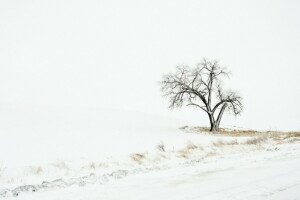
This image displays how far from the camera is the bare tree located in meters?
28.9

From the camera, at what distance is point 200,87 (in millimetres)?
30281

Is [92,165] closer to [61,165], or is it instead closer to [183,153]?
[61,165]

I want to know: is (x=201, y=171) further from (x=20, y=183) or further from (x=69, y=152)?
(x=69, y=152)

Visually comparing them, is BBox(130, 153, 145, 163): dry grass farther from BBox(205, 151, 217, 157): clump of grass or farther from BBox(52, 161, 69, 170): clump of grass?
BBox(205, 151, 217, 157): clump of grass

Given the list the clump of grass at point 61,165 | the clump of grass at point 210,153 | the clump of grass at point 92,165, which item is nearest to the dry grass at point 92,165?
the clump of grass at point 92,165

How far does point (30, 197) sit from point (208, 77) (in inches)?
1074

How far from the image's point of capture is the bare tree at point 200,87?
28.9 meters

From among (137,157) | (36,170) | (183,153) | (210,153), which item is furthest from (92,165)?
(210,153)

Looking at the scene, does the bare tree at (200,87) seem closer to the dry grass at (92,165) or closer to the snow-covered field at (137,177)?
the snow-covered field at (137,177)

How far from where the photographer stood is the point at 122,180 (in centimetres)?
650

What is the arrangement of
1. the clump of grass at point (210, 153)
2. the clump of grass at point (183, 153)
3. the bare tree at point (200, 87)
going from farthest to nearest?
1. the bare tree at point (200, 87)
2. the clump of grass at point (210, 153)
3. the clump of grass at point (183, 153)

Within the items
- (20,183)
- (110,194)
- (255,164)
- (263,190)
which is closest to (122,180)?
(110,194)

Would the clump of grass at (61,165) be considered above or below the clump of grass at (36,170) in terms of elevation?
above

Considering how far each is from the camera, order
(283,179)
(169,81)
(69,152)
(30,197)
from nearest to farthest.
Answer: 1. (30,197)
2. (283,179)
3. (69,152)
4. (169,81)
